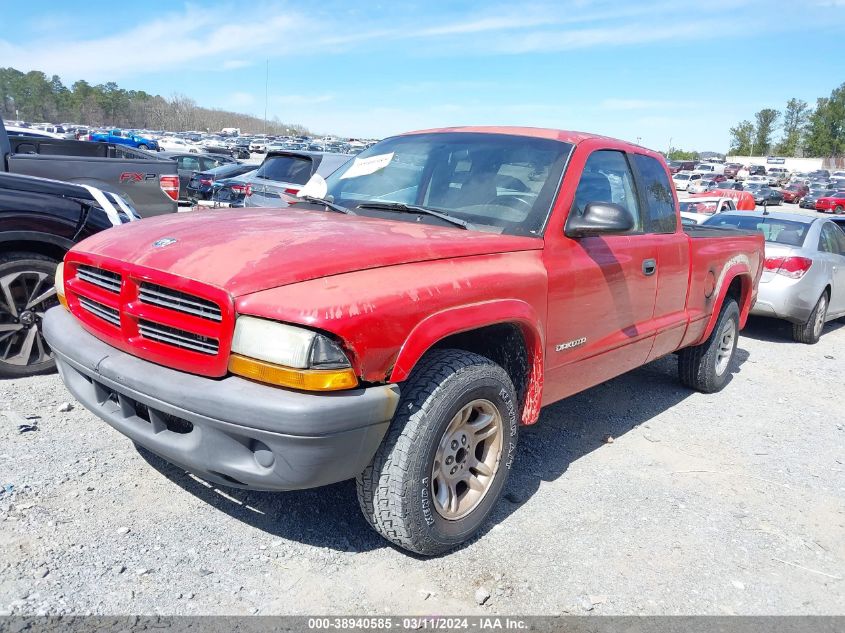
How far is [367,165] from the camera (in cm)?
418

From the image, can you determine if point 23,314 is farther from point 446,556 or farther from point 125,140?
point 125,140

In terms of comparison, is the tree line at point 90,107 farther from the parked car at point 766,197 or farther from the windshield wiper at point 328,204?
the windshield wiper at point 328,204

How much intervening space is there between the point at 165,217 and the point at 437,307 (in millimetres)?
1593

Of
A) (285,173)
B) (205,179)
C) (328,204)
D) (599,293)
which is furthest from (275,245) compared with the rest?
(205,179)

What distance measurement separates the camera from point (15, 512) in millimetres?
2996

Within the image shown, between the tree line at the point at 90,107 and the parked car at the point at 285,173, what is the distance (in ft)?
312

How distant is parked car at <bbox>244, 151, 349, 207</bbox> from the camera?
9.49 m

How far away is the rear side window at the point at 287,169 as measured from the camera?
9719 millimetres

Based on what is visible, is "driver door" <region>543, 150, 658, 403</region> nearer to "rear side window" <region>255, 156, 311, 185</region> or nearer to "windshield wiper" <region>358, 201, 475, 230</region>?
"windshield wiper" <region>358, 201, 475, 230</region>

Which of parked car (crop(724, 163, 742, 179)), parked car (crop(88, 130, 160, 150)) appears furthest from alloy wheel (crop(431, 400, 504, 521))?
parked car (crop(724, 163, 742, 179))

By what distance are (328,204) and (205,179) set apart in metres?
14.8

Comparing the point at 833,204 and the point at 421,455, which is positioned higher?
the point at 833,204

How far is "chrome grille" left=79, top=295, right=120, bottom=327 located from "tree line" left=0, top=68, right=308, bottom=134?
102427 mm

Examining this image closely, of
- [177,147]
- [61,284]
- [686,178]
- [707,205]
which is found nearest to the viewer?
[61,284]
